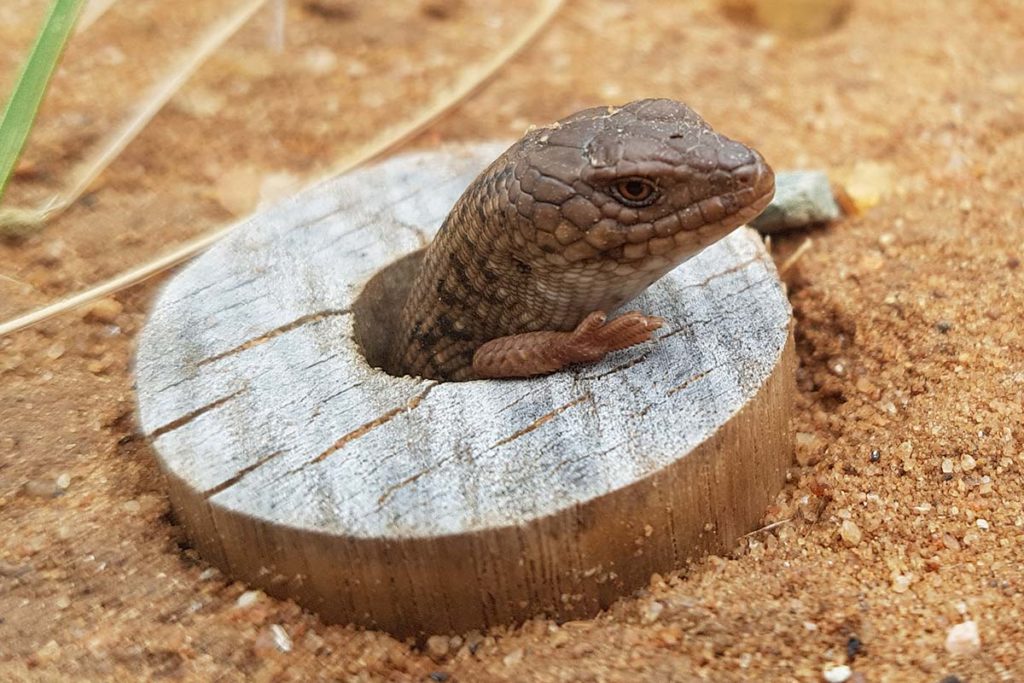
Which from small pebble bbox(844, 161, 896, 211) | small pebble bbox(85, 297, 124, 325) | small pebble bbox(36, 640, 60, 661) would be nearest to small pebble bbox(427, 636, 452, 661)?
small pebble bbox(36, 640, 60, 661)

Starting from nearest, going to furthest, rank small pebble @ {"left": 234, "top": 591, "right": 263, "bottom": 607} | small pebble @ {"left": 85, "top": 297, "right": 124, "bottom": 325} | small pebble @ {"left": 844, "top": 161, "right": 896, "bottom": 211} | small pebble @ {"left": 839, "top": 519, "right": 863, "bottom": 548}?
small pebble @ {"left": 234, "top": 591, "right": 263, "bottom": 607} < small pebble @ {"left": 839, "top": 519, "right": 863, "bottom": 548} < small pebble @ {"left": 85, "top": 297, "right": 124, "bottom": 325} < small pebble @ {"left": 844, "top": 161, "right": 896, "bottom": 211}

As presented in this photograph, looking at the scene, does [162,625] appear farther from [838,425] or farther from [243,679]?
[838,425]

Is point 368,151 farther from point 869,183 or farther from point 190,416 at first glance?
point 190,416

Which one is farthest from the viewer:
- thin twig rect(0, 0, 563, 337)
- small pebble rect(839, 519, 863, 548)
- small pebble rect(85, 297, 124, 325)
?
small pebble rect(85, 297, 124, 325)

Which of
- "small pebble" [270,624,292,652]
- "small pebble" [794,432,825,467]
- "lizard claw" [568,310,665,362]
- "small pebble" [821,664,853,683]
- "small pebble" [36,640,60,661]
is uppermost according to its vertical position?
"lizard claw" [568,310,665,362]

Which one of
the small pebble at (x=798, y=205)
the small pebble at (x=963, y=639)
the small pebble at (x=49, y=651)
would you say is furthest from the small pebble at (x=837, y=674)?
the small pebble at (x=798, y=205)

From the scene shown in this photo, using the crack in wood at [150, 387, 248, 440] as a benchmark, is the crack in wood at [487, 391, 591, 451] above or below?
below

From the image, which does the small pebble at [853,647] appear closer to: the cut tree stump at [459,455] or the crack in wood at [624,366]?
the cut tree stump at [459,455]

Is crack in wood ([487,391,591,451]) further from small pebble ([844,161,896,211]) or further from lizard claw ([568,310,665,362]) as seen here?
small pebble ([844,161,896,211])
